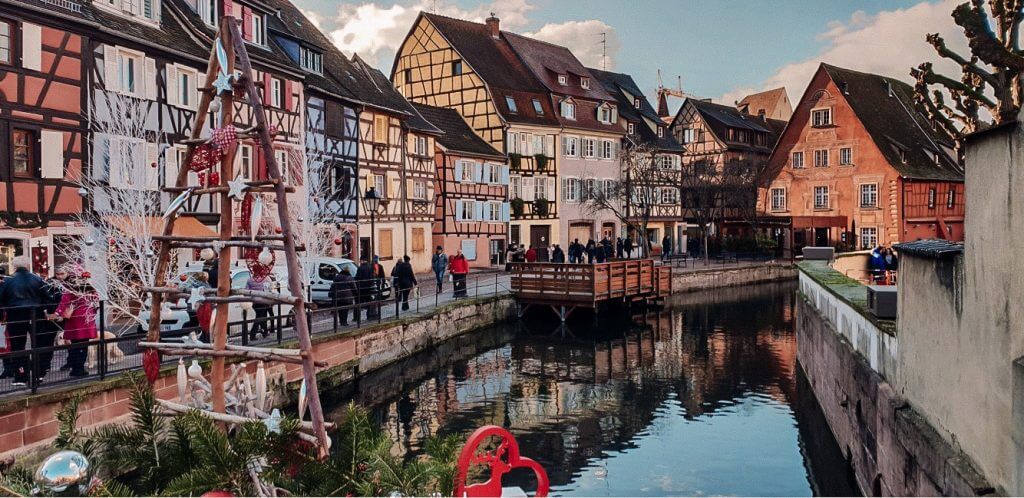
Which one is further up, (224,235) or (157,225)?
(157,225)

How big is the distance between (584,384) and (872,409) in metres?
10.5

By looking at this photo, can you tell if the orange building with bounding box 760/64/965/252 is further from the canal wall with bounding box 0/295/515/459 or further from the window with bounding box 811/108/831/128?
the canal wall with bounding box 0/295/515/459

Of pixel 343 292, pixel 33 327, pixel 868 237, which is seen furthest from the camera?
pixel 868 237

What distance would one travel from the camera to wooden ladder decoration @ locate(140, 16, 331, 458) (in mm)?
5355

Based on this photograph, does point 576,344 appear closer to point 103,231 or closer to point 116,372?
point 103,231

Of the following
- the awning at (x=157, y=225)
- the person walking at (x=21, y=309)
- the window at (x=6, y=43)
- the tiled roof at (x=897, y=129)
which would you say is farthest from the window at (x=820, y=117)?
the person walking at (x=21, y=309)

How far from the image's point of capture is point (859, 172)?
51.8 meters

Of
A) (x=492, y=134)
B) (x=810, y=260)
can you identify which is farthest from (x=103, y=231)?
(x=492, y=134)

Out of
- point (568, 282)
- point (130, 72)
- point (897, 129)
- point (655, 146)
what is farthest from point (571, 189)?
point (130, 72)

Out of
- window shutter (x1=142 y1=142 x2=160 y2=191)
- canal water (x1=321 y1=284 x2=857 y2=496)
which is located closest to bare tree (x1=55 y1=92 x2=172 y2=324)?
window shutter (x1=142 y1=142 x2=160 y2=191)

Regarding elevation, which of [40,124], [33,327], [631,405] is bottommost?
[631,405]

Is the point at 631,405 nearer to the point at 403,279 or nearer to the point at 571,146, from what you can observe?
the point at 403,279

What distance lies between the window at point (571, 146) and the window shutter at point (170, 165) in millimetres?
30309

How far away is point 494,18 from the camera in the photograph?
171ft
